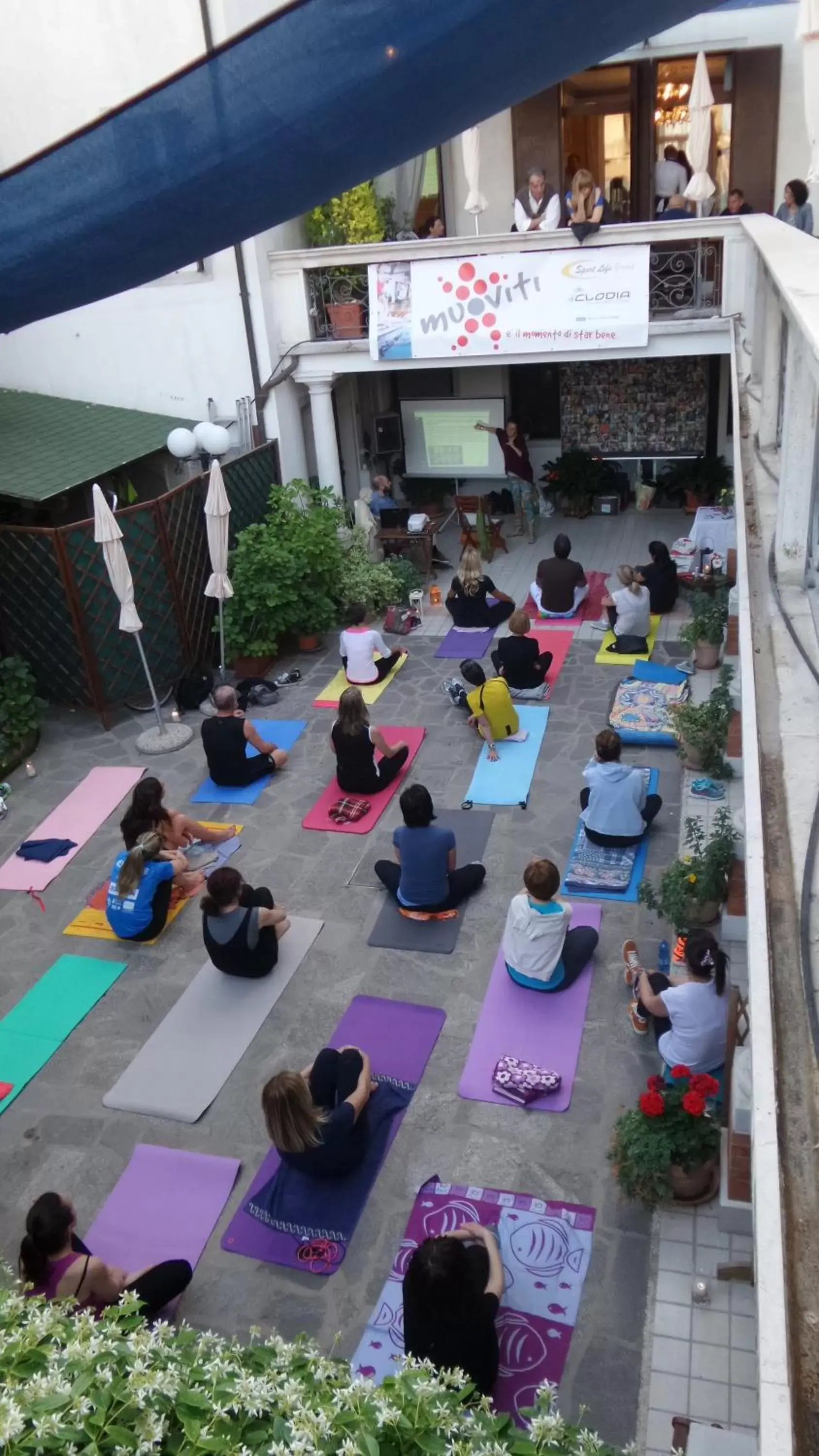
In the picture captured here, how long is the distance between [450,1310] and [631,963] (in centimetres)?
317

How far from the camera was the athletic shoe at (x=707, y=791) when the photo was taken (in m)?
9.05

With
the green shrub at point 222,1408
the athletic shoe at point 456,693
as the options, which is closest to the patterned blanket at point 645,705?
the athletic shoe at point 456,693

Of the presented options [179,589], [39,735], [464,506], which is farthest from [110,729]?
[464,506]

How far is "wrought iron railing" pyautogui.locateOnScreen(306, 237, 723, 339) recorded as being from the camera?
13500 mm

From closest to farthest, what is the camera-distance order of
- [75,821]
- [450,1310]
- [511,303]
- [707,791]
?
[450,1310] → [707,791] → [75,821] → [511,303]

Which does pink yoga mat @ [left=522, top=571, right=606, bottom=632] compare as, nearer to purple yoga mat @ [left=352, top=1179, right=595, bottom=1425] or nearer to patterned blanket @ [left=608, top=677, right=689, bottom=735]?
patterned blanket @ [left=608, top=677, right=689, bottom=735]

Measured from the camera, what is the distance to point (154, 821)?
8555 millimetres

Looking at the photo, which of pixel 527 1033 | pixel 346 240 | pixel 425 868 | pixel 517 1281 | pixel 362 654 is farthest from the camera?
pixel 346 240

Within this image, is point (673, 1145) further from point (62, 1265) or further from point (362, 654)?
point (362, 654)

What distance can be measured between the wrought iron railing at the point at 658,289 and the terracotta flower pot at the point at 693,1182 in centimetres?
1097

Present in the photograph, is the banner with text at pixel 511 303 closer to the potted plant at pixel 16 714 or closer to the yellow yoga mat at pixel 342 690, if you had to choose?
the yellow yoga mat at pixel 342 690

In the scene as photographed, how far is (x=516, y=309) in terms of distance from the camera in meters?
13.7

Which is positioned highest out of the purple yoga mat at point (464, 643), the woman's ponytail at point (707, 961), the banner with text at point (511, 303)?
the banner with text at point (511, 303)

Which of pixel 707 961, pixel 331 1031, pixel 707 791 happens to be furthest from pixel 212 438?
pixel 707 961
